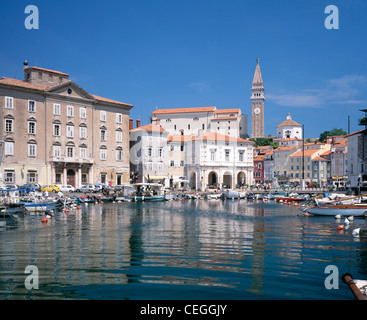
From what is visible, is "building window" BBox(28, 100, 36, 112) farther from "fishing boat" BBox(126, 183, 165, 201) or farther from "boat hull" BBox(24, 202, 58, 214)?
"boat hull" BBox(24, 202, 58, 214)

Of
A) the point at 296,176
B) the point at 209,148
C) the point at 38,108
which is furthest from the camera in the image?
the point at 296,176

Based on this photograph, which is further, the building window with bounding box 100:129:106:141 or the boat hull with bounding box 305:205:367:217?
the building window with bounding box 100:129:106:141

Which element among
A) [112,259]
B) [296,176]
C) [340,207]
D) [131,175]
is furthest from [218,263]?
[296,176]

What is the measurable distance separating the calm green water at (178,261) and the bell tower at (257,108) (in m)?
133

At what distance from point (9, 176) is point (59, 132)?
985 centimetres

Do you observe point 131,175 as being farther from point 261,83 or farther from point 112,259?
point 261,83

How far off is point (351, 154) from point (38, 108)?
56.0m

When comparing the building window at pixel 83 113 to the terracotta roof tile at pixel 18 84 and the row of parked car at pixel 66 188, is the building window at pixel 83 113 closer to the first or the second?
the terracotta roof tile at pixel 18 84

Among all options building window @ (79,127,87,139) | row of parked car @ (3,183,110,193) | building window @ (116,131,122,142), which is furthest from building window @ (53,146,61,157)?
building window @ (116,131,122,142)

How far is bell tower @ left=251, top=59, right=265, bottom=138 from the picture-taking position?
509 ft

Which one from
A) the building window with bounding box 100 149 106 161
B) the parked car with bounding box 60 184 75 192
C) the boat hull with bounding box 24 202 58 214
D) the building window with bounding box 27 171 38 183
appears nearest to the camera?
the boat hull with bounding box 24 202 58 214

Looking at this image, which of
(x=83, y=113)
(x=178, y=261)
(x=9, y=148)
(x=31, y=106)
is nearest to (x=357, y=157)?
(x=83, y=113)

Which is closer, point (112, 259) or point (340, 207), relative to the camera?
point (112, 259)
